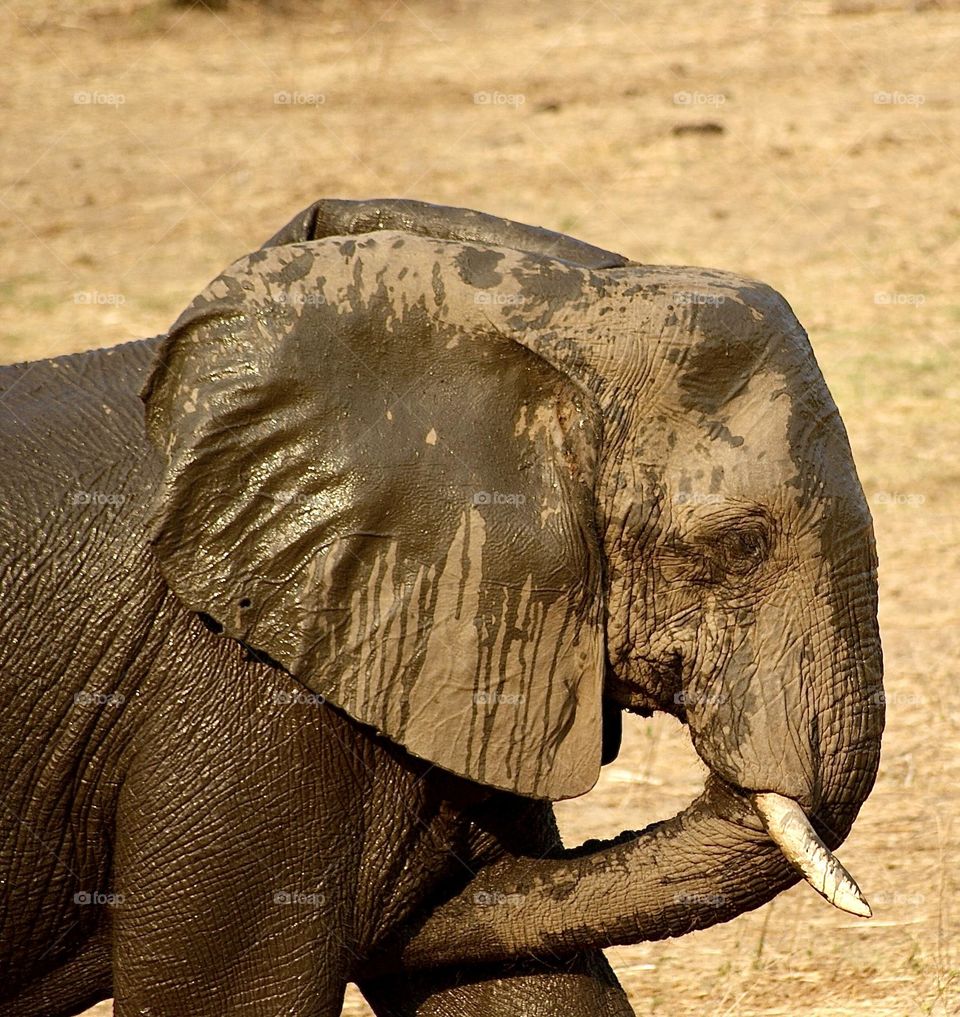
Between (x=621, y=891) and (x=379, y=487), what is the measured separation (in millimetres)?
881

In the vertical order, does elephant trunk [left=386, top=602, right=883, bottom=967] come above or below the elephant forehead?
below

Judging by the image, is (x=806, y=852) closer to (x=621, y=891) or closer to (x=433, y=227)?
(x=621, y=891)

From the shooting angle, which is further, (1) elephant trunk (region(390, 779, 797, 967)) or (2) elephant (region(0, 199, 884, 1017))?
(1) elephant trunk (region(390, 779, 797, 967))

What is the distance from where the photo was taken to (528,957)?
13.1 feet

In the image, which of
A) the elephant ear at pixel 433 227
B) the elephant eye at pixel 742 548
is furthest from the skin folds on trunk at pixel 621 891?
the elephant ear at pixel 433 227

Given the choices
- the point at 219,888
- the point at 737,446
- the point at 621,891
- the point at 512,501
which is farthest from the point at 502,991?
the point at 737,446

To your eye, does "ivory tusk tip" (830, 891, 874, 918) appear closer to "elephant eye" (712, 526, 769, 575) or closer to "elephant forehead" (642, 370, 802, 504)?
"elephant eye" (712, 526, 769, 575)

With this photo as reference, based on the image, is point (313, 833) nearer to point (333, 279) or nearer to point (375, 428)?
point (375, 428)

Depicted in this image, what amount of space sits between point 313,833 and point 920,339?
8221 mm

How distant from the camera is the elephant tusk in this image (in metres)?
3.36

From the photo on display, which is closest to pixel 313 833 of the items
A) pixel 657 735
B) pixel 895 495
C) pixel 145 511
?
pixel 145 511

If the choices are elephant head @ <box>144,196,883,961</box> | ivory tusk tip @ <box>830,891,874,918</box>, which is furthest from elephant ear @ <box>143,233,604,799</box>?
ivory tusk tip @ <box>830,891,874,918</box>

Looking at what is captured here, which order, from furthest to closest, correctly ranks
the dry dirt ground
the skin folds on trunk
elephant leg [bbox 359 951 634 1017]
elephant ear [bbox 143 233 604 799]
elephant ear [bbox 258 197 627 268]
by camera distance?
the dry dirt ground < elephant leg [bbox 359 951 634 1017] < elephant ear [bbox 258 197 627 268] < the skin folds on trunk < elephant ear [bbox 143 233 604 799]

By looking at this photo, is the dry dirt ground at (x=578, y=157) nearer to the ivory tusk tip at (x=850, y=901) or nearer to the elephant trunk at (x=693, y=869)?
the elephant trunk at (x=693, y=869)
